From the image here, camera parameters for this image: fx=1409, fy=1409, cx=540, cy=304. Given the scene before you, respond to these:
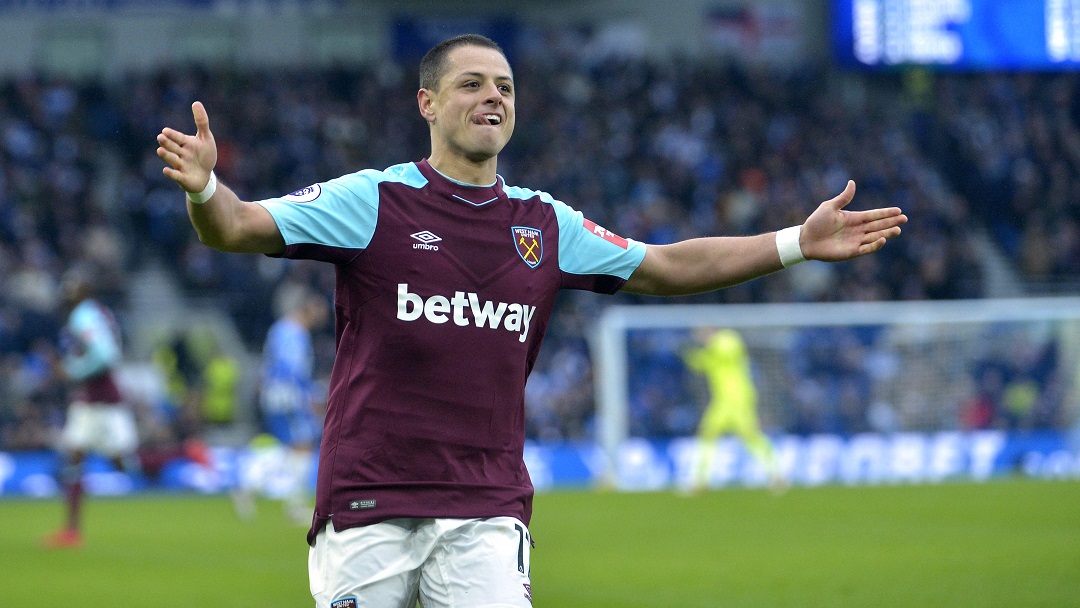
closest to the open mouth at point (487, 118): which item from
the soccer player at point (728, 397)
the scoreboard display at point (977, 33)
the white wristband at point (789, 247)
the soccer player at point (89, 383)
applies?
the white wristband at point (789, 247)

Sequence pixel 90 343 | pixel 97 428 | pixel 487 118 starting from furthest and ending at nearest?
pixel 97 428 → pixel 90 343 → pixel 487 118

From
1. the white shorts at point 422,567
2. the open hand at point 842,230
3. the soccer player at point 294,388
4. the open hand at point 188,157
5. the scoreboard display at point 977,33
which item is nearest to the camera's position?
the open hand at point 188,157

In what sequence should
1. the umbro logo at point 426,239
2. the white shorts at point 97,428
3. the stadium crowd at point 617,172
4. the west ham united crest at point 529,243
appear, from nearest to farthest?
1. the umbro logo at point 426,239
2. the west ham united crest at point 529,243
3. the white shorts at point 97,428
4. the stadium crowd at point 617,172

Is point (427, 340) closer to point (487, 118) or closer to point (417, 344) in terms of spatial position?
point (417, 344)

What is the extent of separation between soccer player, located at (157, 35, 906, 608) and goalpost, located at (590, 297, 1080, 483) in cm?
1676

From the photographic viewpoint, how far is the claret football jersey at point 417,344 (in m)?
3.78

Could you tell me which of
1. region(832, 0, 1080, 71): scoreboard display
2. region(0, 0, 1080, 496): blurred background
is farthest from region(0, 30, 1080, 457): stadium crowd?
region(832, 0, 1080, 71): scoreboard display

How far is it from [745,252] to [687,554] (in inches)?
274

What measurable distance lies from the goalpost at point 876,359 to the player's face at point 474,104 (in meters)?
16.8

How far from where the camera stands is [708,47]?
102ft

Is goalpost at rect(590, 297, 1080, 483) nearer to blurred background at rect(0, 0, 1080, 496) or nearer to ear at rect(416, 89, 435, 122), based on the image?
blurred background at rect(0, 0, 1080, 496)

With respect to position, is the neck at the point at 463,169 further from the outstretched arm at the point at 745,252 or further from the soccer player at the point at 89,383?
the soccer player at the point at 89,383

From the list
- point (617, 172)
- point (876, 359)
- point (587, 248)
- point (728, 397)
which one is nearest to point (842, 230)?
point (587, 248)

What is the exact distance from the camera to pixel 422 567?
12.5 ft
